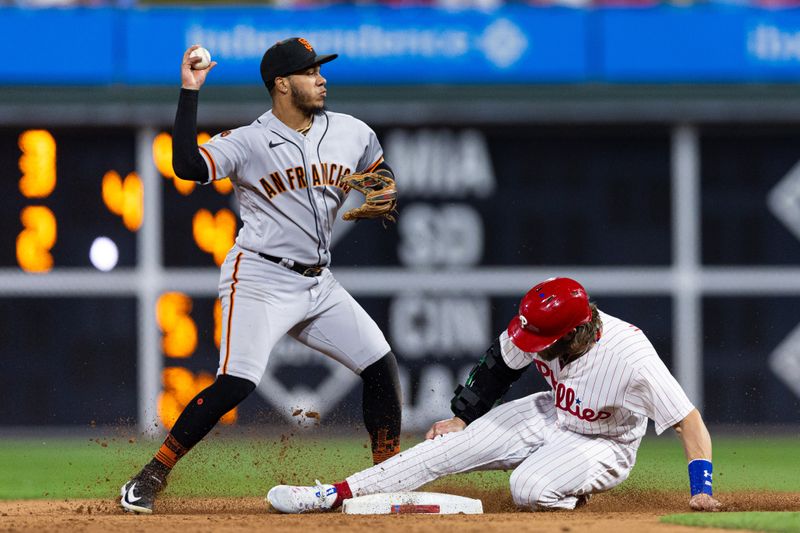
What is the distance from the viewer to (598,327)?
4973 millimetres

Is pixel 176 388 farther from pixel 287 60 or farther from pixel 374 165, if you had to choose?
pixel 287 60

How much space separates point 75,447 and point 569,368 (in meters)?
4.50

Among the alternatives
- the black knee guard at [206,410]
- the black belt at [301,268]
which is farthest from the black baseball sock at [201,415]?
the black belt at [301,268]

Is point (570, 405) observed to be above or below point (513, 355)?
below

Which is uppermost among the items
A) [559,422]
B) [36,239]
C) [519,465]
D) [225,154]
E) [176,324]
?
[225,154]

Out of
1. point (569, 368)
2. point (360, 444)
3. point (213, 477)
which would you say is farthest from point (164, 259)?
point (569, 368)

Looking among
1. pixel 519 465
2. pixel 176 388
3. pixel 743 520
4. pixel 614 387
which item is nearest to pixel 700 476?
pixel 743 520

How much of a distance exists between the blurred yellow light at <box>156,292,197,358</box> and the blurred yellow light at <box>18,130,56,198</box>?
0.97 meters

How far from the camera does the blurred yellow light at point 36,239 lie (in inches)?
345

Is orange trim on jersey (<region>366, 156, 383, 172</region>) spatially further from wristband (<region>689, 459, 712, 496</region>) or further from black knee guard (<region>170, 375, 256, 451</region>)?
wristband (<region>689, 459, 712, 496</region>)

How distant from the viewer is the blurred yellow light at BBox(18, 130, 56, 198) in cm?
877

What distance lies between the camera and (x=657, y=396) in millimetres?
4719

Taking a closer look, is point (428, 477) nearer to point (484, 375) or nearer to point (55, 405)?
point (484, 375)

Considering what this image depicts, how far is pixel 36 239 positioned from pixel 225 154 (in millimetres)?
3985
